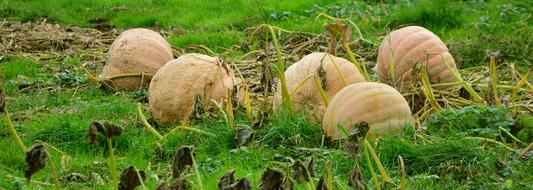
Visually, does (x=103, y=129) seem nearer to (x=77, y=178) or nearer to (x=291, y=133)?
(x=77, y=178)

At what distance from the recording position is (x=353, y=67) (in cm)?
605

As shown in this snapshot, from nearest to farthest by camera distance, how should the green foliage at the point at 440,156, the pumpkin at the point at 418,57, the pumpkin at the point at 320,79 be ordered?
1. the green foliage at the point at 440,156
2. the pumpkin at the point at 320,79
3. the pumpkin at the point at 418,57

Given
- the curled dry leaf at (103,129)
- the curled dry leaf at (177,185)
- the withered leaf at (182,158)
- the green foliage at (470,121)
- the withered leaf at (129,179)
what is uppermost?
the curled dry leaf at (103,129)

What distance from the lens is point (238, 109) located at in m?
6.34

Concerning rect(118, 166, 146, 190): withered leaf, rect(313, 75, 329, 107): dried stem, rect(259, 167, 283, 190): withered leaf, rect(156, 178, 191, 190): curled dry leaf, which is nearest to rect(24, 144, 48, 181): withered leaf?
rect(118, 166, 146, 190): withered leaf

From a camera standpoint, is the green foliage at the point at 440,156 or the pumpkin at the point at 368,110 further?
the pumpkin at the point at 368,110

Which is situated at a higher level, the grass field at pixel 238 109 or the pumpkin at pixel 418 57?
the pumpkin at pixel 418 57

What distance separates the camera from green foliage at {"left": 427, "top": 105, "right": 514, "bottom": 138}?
5609 mm

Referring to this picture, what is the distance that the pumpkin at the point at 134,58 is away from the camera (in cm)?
754

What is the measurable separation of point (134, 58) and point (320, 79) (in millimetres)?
2276

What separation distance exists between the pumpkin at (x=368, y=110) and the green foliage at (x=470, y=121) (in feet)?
0.95

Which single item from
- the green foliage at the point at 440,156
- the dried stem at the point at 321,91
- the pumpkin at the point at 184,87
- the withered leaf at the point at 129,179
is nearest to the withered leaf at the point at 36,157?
the withered leaf at the point at 129,179

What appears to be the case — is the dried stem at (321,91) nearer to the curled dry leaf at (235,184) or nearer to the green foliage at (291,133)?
the green foliage at (291,133)

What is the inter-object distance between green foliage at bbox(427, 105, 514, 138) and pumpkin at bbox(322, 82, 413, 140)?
290 millimetres
